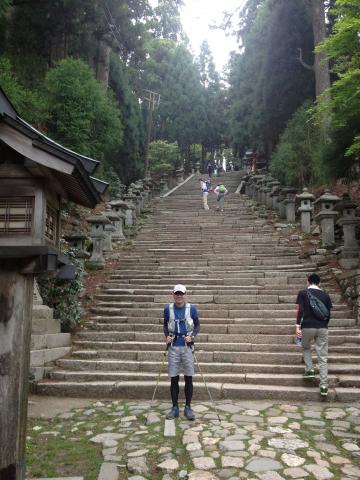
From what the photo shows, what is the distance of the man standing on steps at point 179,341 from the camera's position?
5301 millimetres

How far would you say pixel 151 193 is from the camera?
81.1 feet

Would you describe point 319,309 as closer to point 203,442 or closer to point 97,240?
point 203,442

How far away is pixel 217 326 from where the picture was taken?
8594mm

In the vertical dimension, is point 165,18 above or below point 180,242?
above

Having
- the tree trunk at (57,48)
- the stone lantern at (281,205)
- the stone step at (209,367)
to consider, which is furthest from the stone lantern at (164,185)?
the stone step at (209,367)

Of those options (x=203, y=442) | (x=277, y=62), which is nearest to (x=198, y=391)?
(x=203, y=442)

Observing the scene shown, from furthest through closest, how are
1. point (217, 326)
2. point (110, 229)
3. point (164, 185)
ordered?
point (164, 185), point (110, 229), point (217, 326)

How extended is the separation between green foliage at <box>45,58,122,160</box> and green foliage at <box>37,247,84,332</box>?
744cm

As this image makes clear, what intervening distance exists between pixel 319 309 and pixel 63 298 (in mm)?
5172

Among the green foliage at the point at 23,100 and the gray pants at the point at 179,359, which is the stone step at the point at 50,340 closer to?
the gray pants at the point at 179,359

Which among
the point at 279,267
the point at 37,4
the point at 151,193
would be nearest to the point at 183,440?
the point at 279,267

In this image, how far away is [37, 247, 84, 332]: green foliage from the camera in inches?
335

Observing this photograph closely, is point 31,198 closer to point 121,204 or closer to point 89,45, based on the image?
point 121,204

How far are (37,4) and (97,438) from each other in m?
18.7
